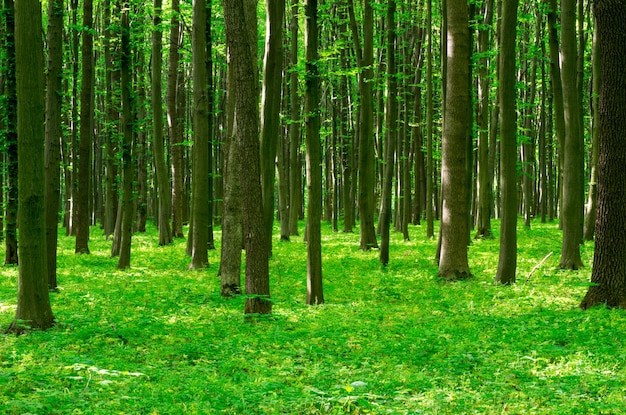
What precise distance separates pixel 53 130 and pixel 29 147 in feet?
13.1

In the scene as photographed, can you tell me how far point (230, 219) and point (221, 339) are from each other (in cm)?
377

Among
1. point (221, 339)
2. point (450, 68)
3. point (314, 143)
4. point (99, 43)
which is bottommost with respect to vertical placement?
point (221, 339)

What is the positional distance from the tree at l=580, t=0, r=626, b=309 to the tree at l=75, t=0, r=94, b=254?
12.2 meters

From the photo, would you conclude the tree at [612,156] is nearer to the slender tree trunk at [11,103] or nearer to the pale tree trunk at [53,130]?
the pale tree trunk at [53,130]

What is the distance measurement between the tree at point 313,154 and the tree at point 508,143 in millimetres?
4251

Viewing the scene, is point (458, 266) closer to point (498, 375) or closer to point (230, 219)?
point (230, 219)

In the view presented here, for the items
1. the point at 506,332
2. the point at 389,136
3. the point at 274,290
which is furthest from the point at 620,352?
the point at 389,136

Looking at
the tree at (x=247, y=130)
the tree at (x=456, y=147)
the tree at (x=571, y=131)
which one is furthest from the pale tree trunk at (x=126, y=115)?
the tree at (x=571, y=131)

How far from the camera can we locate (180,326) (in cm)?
905

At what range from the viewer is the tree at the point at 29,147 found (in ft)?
26.2

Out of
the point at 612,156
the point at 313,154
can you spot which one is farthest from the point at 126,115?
the point at 612,156

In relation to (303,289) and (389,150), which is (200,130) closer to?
(303,289)

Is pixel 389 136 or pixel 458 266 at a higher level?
pixel 389 136

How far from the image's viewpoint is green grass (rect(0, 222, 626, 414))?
555cm
